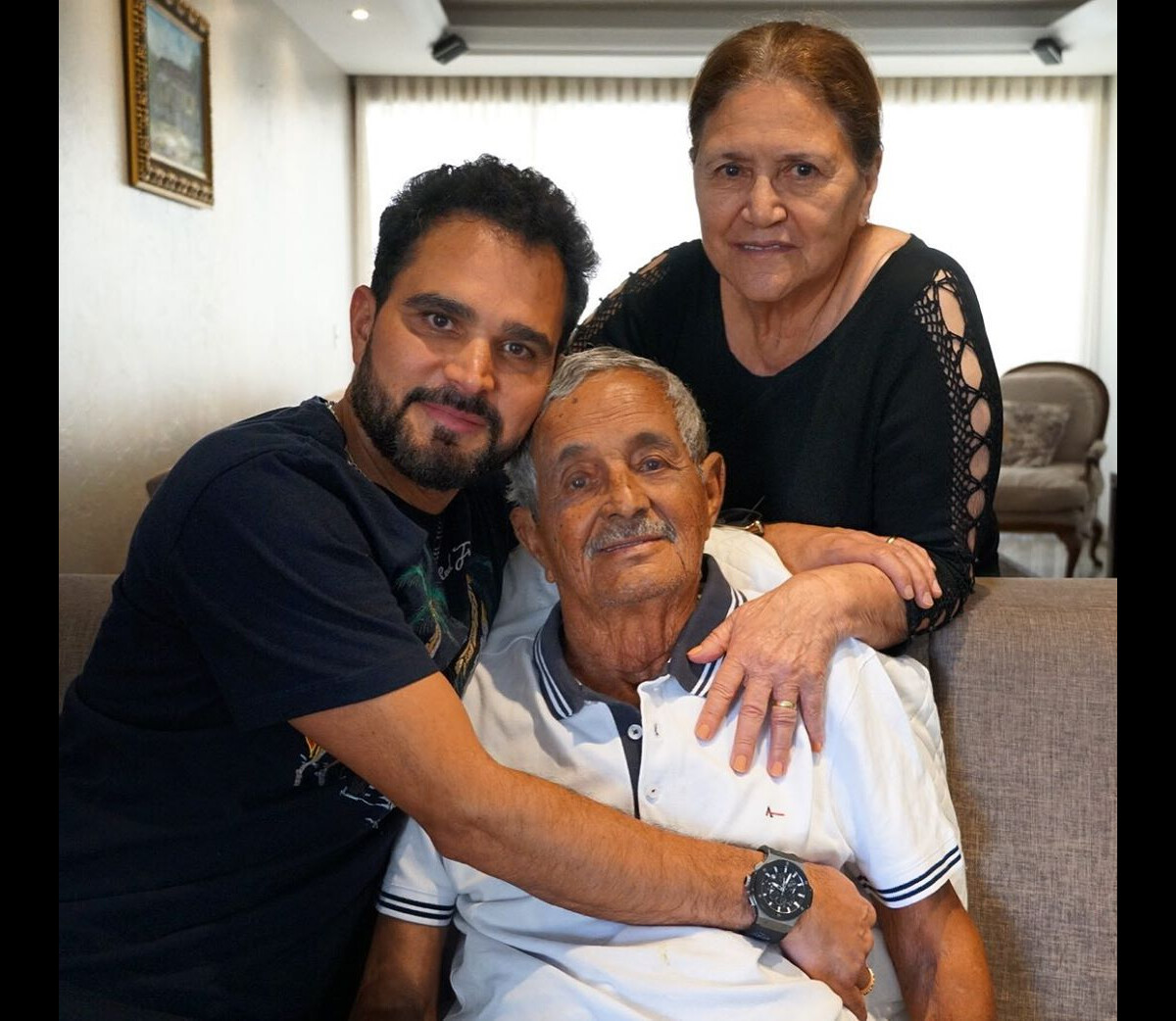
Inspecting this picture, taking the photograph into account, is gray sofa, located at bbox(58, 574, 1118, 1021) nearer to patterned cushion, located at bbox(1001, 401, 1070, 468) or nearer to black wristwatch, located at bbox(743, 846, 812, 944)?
black wristwatch, located at bbox(743, 846, 812, 944)

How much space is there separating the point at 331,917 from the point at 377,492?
54cm

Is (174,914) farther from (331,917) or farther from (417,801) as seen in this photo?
(417,801)

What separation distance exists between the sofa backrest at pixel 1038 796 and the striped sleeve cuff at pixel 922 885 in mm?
216

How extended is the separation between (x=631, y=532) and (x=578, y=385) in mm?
226

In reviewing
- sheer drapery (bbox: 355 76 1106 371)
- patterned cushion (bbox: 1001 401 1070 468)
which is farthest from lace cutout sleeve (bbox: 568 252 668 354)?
sheer drapery (bbox: 355 76 1106 371)

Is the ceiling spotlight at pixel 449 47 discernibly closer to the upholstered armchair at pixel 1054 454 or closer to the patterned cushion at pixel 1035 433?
the upholstered armchair at pixel 1054 454

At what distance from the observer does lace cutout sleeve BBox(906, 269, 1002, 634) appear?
1.67 metres

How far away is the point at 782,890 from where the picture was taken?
4.34ft

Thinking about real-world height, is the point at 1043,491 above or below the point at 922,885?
above

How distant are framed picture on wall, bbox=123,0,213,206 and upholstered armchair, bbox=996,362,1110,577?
4723mm

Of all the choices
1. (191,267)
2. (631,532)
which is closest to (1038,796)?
(631,532)

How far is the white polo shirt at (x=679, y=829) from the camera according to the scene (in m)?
1.32

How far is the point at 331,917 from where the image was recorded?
139 centimetres

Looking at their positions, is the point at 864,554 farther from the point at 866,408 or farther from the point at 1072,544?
the point at 1072,544
